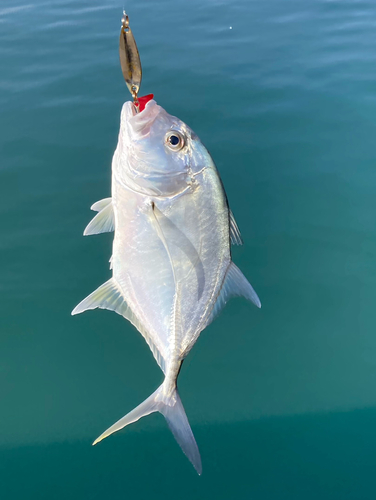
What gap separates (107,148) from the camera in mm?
4719

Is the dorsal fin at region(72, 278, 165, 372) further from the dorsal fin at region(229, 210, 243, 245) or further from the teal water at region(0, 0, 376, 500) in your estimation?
the teal water at region(0, 0, 376, 500)

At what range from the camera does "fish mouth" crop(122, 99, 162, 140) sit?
1.98 m

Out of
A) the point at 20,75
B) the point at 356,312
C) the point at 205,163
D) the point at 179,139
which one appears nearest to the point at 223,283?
the point at 205,163

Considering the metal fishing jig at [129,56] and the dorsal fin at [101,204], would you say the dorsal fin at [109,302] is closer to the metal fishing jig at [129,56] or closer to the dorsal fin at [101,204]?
the dorsal fin at [101,204]

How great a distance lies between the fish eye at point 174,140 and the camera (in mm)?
2020

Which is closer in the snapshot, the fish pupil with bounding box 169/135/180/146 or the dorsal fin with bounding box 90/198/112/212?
the fish pupil with bounding box 169/135/180/146

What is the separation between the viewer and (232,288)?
2174 mm

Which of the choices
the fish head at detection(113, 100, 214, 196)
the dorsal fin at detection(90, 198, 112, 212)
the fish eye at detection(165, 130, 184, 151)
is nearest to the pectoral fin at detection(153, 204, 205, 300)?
the fish head at detection(113, 100, 214, 196)

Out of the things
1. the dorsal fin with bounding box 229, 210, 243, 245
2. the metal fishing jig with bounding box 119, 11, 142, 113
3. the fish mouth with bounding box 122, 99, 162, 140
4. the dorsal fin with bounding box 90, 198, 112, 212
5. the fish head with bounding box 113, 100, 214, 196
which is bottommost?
the dorsal fin with bounding box 229, 210, 243, 245

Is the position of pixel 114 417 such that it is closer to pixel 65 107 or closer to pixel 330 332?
pixel 330 332

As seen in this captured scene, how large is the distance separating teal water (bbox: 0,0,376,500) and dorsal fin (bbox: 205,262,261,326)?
1.19m

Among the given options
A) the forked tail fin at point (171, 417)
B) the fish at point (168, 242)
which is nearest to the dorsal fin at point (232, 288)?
the fish at point (168, 242)

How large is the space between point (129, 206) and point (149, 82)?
4.25 metres

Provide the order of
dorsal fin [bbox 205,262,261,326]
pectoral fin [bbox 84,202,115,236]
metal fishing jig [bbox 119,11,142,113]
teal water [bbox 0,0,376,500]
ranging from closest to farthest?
metal fishing jig [bbox 119,11,142,113], dorsal fin [bbox 205,262,261,326], pectoral fin [bbox 84,202,115,236], teal water [bbox 0,0,376,500]
